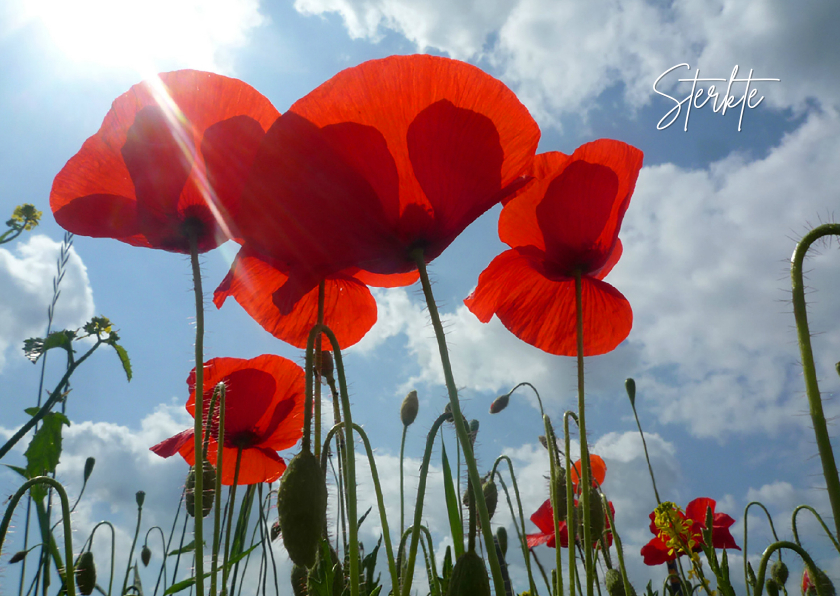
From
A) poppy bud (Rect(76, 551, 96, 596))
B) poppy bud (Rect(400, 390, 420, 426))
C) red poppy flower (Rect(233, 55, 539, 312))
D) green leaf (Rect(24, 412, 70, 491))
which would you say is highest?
poppy bud (Rect(400, 390, 420, 426))

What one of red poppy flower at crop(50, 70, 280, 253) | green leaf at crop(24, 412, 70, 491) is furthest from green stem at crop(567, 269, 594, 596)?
green leaf at crop(24, 412, 70, 491)

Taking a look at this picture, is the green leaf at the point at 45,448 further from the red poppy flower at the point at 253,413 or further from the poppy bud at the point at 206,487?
the poppy bud at the point at 206,487

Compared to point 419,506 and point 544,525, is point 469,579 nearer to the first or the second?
point 419,506

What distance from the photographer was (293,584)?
175 cm

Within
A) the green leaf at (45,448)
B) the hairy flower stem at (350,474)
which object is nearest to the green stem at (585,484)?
the hairy flower stem at (350,474)

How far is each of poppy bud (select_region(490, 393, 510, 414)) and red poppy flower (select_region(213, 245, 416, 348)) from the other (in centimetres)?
158

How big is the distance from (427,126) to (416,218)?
19 cm

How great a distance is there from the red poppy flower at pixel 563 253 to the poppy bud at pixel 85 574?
178 cm

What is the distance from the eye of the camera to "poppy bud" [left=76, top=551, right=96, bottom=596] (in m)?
2.10

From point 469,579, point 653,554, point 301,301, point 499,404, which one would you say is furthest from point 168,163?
point 653,554

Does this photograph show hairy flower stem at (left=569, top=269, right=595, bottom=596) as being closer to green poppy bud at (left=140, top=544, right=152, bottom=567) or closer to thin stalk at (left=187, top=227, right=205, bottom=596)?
thin stalk at (left=187, top=227, right=205, bottom=596)

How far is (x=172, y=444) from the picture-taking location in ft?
6.77

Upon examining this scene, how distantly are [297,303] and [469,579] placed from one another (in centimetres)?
95

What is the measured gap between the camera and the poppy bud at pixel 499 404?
3109 millimetres
